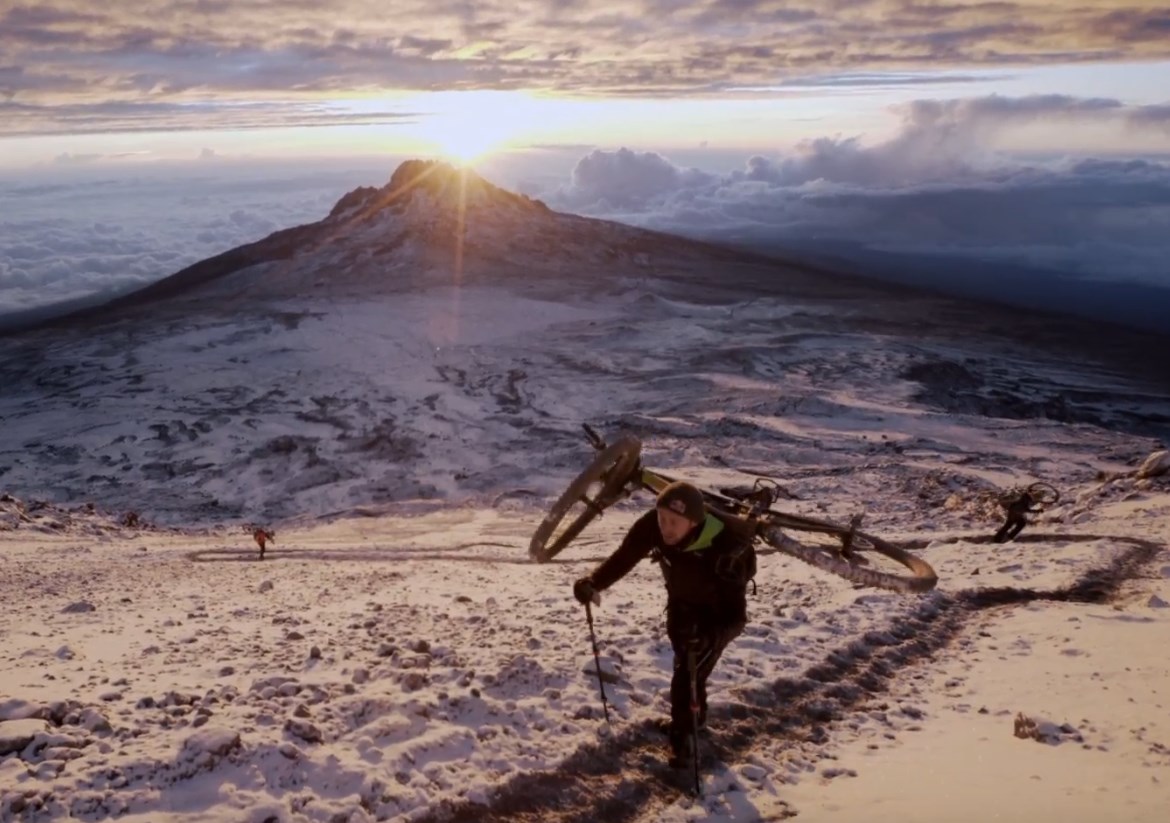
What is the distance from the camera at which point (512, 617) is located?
7.84m

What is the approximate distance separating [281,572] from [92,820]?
9509 mm

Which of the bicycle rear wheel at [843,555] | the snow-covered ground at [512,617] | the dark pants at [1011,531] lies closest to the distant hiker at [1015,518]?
the dark pants at [1011,531]

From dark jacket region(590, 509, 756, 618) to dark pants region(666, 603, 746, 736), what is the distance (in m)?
0.04

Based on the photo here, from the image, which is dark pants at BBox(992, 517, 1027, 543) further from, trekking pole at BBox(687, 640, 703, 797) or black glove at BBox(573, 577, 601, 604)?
black glove at BBox(573, 577, 601, 604)

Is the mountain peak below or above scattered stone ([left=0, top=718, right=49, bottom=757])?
above

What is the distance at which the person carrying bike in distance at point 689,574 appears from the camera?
4875mm

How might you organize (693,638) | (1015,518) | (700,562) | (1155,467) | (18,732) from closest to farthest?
1. (18,732)
2. (700,562)
3. (693,638)
4. (1015,518)
5. (1155,467)

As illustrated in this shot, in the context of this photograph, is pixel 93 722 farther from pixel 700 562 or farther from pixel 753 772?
pixel 753 772

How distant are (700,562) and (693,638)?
463mm

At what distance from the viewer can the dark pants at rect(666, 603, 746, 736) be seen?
5176 mm

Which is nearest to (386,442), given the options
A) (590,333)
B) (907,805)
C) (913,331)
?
(590,333)

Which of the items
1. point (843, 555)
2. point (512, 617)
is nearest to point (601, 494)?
point (843, 555)

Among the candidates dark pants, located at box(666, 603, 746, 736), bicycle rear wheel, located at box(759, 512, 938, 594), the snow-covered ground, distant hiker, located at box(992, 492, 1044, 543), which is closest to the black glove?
dark pants, located at box(666, 603, 746, 736)

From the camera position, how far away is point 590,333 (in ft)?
214
